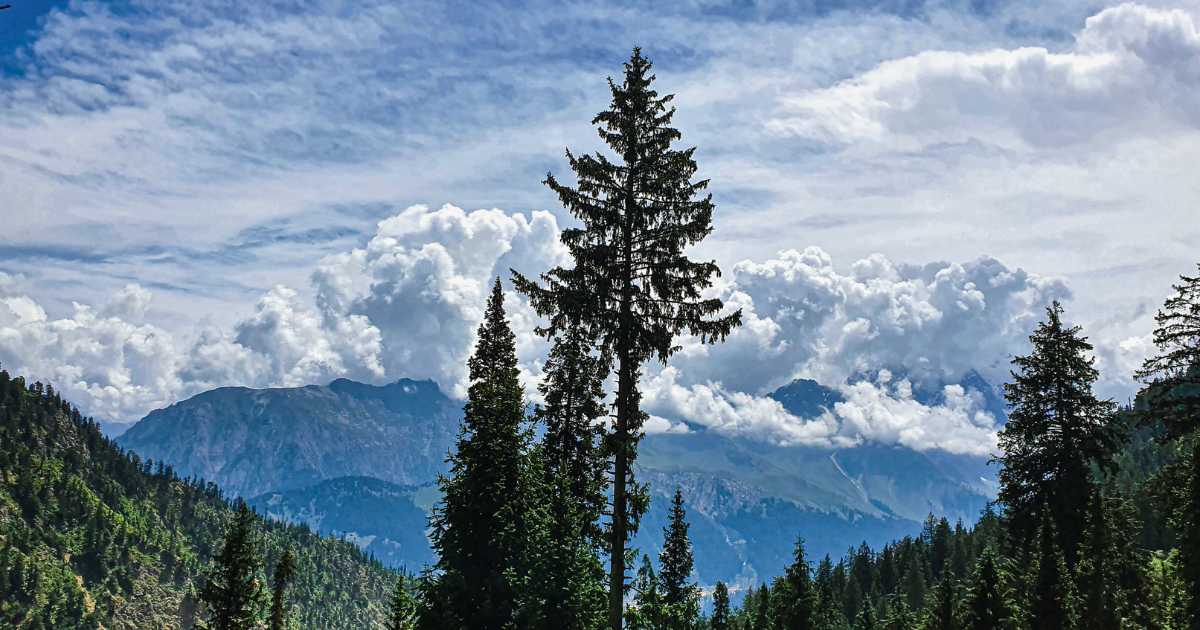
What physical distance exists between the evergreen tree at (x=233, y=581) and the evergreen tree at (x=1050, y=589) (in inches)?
1468

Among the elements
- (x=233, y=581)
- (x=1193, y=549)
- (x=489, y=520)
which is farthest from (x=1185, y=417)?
(x=233, y=581)

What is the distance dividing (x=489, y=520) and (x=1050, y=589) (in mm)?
22289

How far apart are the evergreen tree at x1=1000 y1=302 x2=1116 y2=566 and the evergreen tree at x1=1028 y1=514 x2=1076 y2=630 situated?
1119 millimetres

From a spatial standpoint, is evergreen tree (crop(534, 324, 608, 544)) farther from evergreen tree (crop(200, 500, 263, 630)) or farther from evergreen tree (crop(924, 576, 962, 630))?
evergreen tree (crop(200, 500, 263, 630))

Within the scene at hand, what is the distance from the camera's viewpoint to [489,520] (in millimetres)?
30141

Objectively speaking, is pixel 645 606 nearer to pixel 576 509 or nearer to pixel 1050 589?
pixel 576 509

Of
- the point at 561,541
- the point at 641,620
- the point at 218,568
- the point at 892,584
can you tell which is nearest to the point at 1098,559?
the point at 641,620

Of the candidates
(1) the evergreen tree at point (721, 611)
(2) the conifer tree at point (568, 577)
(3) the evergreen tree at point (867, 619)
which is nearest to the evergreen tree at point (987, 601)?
(2) the conifer tree at point (568, 577)

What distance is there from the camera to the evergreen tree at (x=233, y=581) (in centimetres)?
4725

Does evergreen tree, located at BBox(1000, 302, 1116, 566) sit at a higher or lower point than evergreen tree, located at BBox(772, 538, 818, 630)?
higher

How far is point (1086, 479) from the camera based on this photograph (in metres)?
35.5

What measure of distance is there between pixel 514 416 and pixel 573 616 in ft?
24.0

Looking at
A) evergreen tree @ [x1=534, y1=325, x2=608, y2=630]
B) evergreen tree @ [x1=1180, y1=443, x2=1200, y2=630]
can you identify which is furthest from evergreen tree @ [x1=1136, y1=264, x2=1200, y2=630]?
evergreen tree @ [x1=534, y1=325, x2=608, y2=630]

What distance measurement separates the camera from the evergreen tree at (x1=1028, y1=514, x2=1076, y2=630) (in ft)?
114
